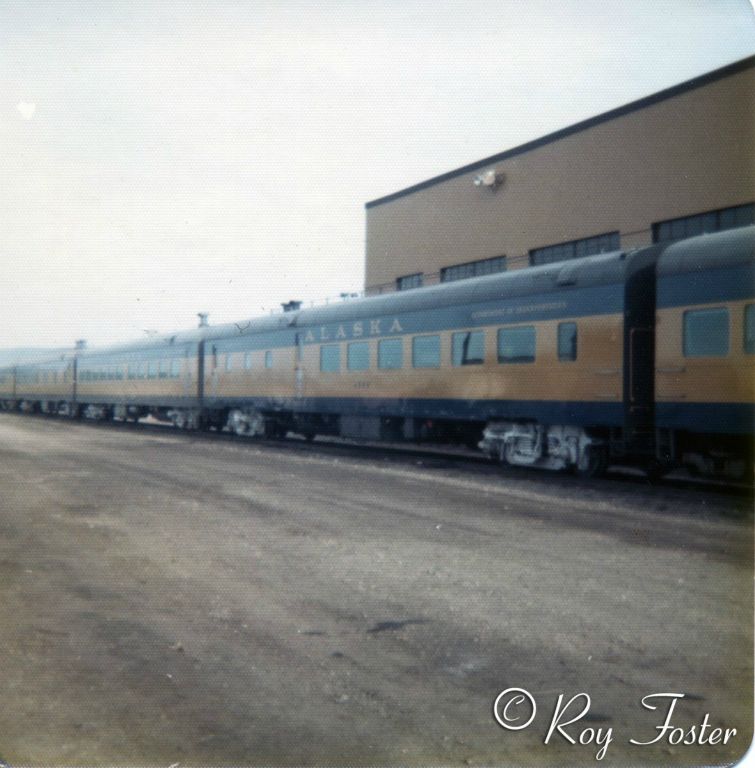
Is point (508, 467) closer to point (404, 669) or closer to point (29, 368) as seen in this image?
point (404, 669)

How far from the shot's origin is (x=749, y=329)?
1029cm

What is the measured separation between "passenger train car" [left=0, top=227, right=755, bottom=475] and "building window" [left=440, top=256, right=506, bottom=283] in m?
8.47

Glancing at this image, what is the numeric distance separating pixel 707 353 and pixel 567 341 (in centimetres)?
262

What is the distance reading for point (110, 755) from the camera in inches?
135

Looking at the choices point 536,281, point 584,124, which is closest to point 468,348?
point 536,281

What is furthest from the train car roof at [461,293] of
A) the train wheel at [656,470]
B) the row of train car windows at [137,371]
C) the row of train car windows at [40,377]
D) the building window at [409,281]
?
the row of train car windows at [40,377]

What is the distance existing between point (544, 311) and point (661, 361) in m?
2.54

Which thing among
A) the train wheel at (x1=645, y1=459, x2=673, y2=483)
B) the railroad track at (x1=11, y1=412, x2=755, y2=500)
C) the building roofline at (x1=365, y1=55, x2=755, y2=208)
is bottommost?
the railroad track at (x1=11, y1=412, x2=755, y2=500)

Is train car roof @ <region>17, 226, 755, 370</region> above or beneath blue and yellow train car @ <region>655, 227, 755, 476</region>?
above

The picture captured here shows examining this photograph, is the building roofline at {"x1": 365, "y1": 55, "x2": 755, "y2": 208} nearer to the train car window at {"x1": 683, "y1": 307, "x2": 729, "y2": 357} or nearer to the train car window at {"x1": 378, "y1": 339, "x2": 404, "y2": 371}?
the train car window at {"x1": 683, "y1": 307, "x2": 729, "y2": 357}

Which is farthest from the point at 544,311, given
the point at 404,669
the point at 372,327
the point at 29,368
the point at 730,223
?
the point at 29,368

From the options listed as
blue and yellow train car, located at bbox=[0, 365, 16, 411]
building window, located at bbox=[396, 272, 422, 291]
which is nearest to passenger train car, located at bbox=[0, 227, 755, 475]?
building window, located at bbox=[396, 272, 422, 291]

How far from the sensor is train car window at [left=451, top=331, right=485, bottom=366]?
589 inches

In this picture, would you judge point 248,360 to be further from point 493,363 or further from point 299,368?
point 493,363
